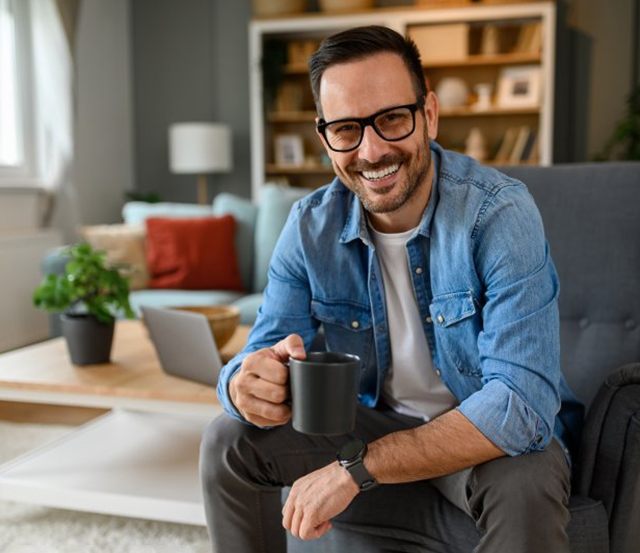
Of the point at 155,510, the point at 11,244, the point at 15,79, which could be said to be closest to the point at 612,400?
the point at 155,510

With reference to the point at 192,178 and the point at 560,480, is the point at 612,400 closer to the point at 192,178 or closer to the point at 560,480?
the point at 560,480

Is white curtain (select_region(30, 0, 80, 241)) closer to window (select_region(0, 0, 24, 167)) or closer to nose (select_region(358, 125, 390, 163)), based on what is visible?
window (select_region(0, 0, 24, 167))

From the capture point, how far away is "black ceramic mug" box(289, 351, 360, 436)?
0.99 meters

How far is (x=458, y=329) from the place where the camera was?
127 centimetres

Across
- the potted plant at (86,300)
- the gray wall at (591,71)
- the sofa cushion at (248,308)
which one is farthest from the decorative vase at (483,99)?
the potted plant at (86,300)

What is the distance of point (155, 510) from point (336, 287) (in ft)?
2.48

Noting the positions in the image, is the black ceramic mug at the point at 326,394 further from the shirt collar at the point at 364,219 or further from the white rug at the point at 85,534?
the white rug at the point at 85,534

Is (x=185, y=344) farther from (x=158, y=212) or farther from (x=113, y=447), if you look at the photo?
(x=158, y=212)

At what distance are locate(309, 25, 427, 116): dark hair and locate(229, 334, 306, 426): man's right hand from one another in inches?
17.2

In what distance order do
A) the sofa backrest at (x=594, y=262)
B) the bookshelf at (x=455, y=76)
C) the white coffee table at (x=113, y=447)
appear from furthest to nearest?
the bookshelf at (x=455, y=76), the white coffee table at (x=113, y=447), the sofa backrest at (x=594, y=262)

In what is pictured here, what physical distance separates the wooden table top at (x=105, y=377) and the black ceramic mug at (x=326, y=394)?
794 mm

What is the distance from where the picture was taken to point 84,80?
5.13m

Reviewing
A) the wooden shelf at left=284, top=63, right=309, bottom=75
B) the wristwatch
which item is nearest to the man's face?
the wristwatch

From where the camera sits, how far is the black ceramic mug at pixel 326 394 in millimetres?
992
